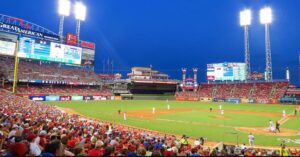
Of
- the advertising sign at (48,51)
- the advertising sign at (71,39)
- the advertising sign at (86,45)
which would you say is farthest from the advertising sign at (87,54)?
the advertising sign at (71,39)

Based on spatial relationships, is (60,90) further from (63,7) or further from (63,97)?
(63,7)

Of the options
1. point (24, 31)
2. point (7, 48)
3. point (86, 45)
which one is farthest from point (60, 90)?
point (86, 45)

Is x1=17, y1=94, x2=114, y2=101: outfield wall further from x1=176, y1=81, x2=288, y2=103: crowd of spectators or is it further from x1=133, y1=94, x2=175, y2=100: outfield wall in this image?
x1=176, y1=81, x2=288, y2=103: crowd of spectators

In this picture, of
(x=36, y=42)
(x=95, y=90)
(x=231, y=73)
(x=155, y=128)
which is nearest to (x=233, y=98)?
(x=231, y=73)

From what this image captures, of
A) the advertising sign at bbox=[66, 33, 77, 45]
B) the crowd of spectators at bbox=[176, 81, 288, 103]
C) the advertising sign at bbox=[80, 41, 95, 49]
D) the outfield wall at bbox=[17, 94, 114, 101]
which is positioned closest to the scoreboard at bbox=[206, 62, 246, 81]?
the crowd of spectators at bbox=[176, 81, 288, 103]

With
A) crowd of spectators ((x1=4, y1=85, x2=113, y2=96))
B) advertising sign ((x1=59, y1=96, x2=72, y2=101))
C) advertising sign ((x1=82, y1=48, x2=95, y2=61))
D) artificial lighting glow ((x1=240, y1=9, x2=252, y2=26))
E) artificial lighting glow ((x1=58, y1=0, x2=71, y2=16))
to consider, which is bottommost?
advertising sign ((x1=59, y1=96, x2=72, y2=101))

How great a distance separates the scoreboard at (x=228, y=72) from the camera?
251ft

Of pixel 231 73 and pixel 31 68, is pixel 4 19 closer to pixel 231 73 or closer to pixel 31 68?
pixel 31 68

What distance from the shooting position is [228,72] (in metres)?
77.9

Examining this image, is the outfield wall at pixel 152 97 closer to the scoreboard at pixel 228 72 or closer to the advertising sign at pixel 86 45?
the scoreboard at pixel 228 72

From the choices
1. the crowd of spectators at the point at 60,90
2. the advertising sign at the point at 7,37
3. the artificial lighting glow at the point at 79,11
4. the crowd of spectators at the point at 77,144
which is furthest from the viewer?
the artificial lighting glow at the point at 79,11

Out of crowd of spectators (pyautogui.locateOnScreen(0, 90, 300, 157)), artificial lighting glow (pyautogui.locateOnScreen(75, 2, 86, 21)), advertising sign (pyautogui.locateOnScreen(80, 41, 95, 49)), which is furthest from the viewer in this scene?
advertising sign (pyautogui.locateOnScreen(80, 41, 95, 49))

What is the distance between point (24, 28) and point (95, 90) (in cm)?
2738

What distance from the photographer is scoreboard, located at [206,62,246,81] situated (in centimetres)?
7644
